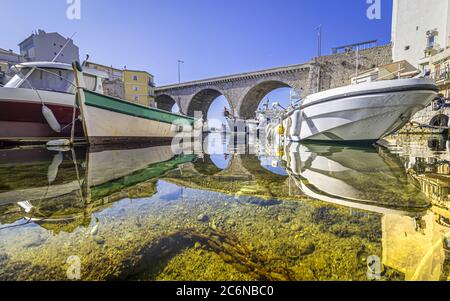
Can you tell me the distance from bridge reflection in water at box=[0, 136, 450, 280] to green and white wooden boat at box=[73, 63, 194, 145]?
15.2 feet

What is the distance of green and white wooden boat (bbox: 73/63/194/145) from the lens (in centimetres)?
612

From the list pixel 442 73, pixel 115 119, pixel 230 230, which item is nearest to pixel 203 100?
pixel 442 73

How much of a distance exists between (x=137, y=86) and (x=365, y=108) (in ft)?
103

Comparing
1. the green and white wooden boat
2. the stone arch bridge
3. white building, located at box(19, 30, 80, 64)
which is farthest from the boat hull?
white building, located at box(19, 30, 80, 64)

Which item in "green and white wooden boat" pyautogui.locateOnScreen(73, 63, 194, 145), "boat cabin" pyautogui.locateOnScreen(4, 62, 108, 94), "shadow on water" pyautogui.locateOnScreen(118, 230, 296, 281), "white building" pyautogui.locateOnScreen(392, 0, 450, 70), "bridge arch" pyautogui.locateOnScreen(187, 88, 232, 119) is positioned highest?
"white building" pyautogui.locateOnScreen(392, 0, 450, 70)

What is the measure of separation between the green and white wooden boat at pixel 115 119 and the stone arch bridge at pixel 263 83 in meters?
19.1

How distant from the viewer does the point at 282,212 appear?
148 centimetres

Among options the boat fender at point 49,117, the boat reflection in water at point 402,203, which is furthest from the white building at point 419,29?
the boat fender at point 49,117

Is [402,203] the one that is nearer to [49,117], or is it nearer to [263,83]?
[49,117]

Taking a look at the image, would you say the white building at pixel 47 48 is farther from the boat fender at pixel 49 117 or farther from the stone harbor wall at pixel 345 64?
the stone harbor wall at pixel 345 64

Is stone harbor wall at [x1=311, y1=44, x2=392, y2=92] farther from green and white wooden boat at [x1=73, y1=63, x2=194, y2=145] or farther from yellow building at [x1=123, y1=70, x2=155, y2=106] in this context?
yellow building at [x1=123, y1=70, x2=155, y2=106]

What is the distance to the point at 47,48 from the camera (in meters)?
27.0
